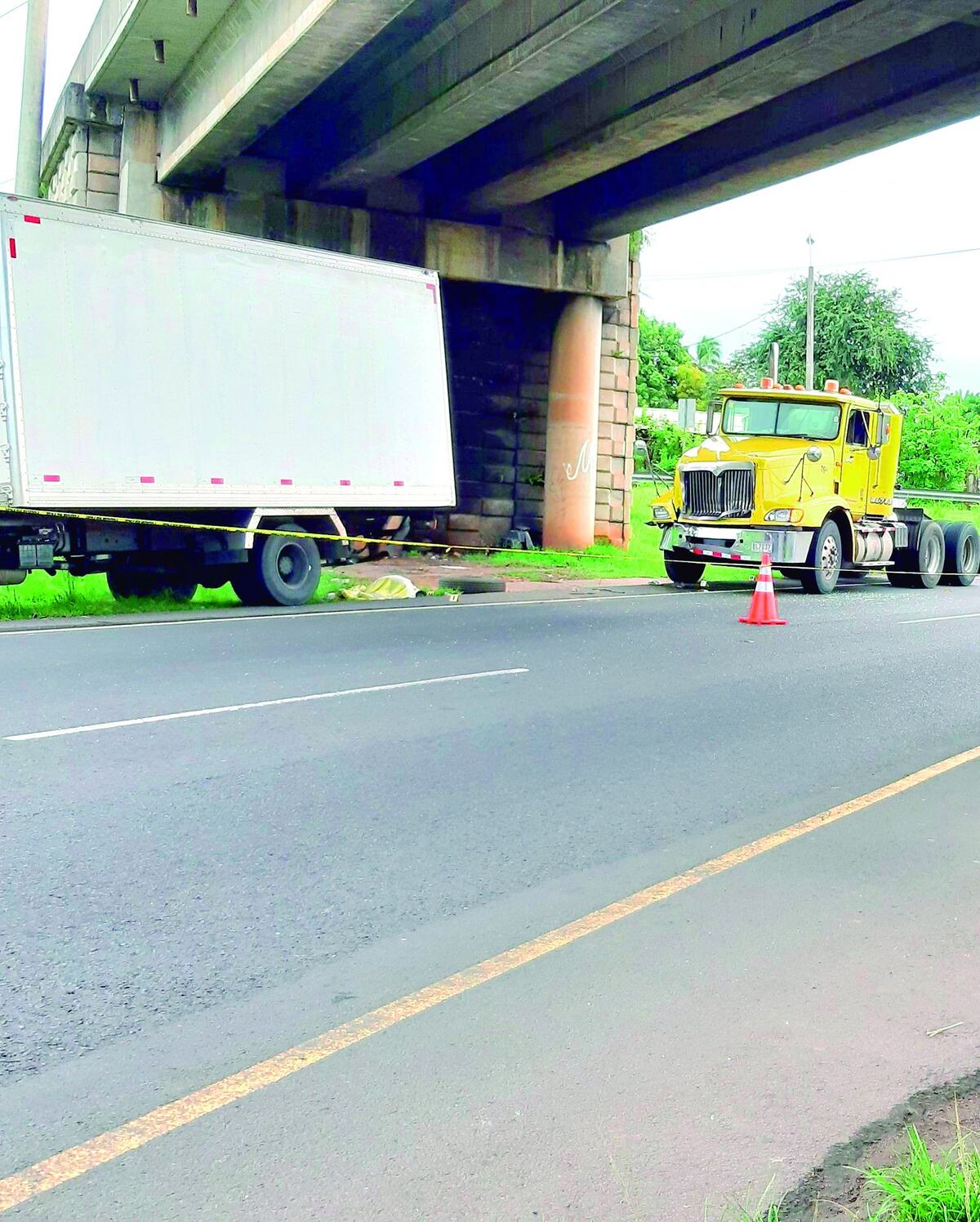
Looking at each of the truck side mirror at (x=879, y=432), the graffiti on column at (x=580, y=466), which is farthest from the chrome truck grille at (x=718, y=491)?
the graffiti on column at (x=580, y=466)

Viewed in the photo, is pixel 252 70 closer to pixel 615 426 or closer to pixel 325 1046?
pixel 615 426

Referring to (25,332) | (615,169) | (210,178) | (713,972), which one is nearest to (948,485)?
(615,169)

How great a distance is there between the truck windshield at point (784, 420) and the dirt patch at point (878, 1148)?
17617mm

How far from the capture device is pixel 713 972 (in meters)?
4.32

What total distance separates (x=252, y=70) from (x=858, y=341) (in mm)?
54384

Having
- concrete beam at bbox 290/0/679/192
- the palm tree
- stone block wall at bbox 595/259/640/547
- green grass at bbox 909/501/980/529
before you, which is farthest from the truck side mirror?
the palm tree

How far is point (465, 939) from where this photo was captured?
4.58 metres

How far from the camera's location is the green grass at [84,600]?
14891 millimetres

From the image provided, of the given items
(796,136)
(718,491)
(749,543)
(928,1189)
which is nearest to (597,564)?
(718,491)

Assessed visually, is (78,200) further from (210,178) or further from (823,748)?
(823,748)

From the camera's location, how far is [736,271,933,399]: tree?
66.1 meters

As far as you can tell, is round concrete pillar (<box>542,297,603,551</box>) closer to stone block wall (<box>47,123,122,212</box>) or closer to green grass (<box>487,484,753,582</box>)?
green grass (<box>487,484,753,582</box>)

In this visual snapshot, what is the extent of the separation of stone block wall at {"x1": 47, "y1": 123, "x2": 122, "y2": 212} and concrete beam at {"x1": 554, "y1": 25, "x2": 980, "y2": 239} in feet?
26.1

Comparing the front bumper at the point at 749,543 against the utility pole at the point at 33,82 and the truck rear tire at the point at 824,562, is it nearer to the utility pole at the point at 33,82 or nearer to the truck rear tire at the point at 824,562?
the truck rear tire at the point at 824,562
